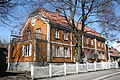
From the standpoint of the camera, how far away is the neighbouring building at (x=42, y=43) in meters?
25.4

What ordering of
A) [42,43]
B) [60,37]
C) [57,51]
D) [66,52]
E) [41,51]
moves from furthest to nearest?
[66,52] → [60,37] → [57,51] → [42,43] → [41,51]

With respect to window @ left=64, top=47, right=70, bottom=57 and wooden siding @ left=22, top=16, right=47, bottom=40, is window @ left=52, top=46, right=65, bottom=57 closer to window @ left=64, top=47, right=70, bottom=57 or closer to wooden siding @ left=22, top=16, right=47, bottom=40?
window @ left=64, top=47, right=70, bottom=57

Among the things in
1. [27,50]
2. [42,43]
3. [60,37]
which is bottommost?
[27,50]

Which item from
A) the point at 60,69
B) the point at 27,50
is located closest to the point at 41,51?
the point at 27,50

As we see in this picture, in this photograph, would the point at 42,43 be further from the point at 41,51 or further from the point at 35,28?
the point at 35,28

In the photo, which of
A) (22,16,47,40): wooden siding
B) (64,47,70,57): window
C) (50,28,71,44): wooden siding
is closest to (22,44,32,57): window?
(22,16,47,40): wooden siding

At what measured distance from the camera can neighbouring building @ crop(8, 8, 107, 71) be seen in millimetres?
25438

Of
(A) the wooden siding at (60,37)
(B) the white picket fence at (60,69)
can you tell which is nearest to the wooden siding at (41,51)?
(A) the wooden siding at (60,37)

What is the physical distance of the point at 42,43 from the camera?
26000 millimetres

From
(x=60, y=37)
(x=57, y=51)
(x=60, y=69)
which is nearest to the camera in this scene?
(x=60, y=69)

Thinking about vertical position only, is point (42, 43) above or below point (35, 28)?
below

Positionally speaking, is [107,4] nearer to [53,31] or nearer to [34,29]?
[53,31]

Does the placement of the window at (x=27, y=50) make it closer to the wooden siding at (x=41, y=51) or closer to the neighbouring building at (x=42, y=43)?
the neighbouring building at (x=42, y=43)

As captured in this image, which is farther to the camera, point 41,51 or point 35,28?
point 35,28
